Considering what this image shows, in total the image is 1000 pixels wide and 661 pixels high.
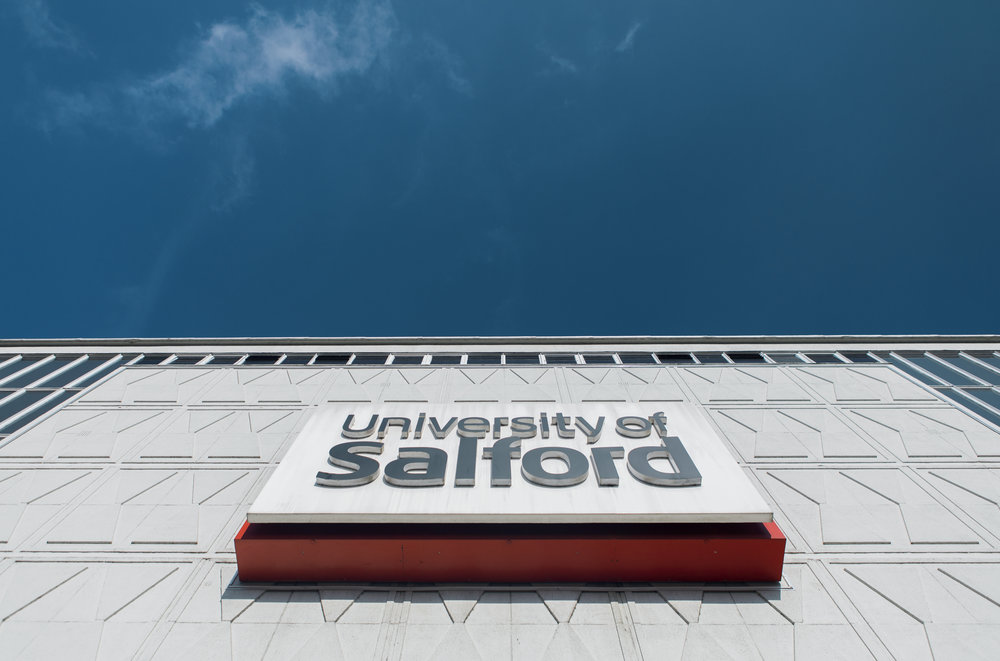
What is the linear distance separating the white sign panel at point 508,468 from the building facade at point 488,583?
136 centimetres

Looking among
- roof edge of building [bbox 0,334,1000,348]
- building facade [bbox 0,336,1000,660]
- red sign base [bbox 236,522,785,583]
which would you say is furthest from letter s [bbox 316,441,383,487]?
roof edge of building [bbox 0,334,1000,348]

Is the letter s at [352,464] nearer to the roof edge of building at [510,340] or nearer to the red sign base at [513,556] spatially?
the red sign base at [513,556]

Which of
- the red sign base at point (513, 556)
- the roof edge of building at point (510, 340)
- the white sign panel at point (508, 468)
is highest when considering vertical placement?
the roof edge of building at point (510, 340)

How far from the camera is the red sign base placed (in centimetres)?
905

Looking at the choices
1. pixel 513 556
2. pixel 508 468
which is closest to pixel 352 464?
pixel 508 468

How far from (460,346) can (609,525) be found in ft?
43.3

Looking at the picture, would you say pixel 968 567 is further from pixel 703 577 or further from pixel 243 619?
pixel 243 619

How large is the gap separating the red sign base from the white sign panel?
37 cm

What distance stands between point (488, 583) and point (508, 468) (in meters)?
2.22

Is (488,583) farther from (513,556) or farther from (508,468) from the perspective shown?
(508,468)

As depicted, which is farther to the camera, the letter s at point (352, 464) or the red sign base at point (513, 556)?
the letter s at point (352, 464)

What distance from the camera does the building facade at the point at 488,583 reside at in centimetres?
823

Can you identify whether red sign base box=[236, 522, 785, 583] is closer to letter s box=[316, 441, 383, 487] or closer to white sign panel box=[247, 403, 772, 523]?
white sign panel box=[247, 403, 772, 523]

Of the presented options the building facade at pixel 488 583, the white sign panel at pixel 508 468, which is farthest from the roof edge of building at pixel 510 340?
the white sign panel at pixel 508 468
